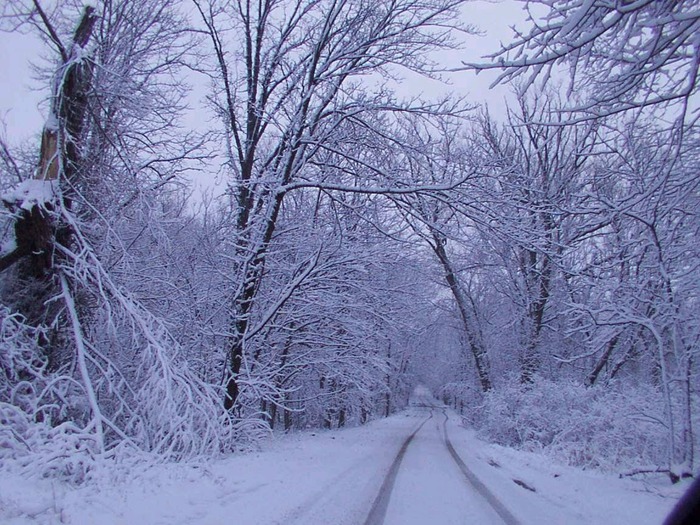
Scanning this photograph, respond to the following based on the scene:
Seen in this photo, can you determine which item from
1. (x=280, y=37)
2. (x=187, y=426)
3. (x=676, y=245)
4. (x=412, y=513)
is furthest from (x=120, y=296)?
(x=676, y=245)

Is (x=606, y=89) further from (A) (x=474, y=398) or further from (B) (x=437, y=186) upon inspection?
(A) (x=474, y=398)

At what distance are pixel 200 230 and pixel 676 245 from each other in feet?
35.7

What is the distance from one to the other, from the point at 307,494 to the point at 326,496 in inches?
9.8

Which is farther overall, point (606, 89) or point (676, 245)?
point (676, 245)

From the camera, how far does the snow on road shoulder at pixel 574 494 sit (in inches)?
243

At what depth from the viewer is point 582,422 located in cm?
1295

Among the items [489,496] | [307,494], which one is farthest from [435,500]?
[307,494]

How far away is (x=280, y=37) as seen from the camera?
12188 millimetres

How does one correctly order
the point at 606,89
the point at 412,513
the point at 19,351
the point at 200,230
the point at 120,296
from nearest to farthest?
the point at 606,89 → the point at 412,513 → the point at 19,351 → the point at 120,296 → the point at 200,230

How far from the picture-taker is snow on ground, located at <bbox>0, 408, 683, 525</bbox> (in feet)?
15.2

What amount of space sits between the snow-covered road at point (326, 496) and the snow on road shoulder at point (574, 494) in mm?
18

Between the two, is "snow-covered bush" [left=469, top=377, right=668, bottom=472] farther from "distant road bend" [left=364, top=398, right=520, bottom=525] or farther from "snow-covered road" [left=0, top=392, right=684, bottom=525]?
"distant road bend" [left=364, top=398, right=520, bottom=525]

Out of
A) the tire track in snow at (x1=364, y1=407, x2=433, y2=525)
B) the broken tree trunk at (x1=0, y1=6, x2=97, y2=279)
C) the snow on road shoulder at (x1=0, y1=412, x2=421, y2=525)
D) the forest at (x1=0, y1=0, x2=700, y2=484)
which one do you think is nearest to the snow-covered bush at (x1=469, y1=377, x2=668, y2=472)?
the forest at (x1=0, y1=0, x2=700, y2=484)

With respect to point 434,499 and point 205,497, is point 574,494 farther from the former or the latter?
point 205,497
